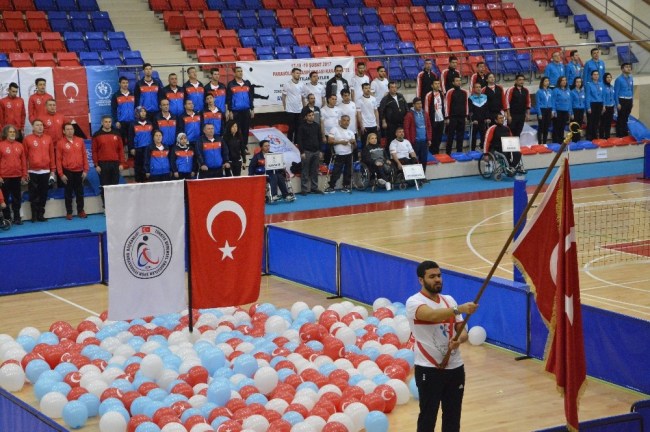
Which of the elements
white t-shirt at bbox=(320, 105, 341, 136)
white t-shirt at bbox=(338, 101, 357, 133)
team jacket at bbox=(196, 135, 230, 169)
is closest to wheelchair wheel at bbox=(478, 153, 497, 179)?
white t-shirt at bbox=(338, 101, 357, 133)

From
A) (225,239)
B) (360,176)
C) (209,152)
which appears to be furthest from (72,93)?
(225,239)

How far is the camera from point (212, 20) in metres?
31.1

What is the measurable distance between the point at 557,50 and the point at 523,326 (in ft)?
71.5

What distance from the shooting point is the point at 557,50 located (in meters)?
33.3

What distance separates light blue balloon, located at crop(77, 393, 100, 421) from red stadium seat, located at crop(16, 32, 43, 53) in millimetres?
17176

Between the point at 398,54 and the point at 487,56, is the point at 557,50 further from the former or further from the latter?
the point at 398,54

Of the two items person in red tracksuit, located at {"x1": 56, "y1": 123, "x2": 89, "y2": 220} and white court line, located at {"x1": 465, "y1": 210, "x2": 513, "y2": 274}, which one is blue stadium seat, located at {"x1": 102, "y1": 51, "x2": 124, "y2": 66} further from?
white court line, located at {"x1": 465, "y1": 210, "x2": 513, "y2": 274}

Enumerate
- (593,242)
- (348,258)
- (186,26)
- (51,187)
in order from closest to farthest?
(348,258)
(593,242)
(51,187)
(186,26)

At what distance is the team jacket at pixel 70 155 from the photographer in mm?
22891

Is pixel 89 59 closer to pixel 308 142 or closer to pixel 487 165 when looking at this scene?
pixel 308 142

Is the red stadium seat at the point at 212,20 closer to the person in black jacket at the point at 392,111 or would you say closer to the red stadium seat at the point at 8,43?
the red stadium seat at the point at 8,43

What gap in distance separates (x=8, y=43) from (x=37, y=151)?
5.33 metres

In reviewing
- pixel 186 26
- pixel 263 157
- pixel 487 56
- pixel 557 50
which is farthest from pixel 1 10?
→ pixel 557 50

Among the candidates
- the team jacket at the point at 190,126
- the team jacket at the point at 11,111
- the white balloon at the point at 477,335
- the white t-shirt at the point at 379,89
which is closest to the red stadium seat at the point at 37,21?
the team jacket at the point at 11,111
